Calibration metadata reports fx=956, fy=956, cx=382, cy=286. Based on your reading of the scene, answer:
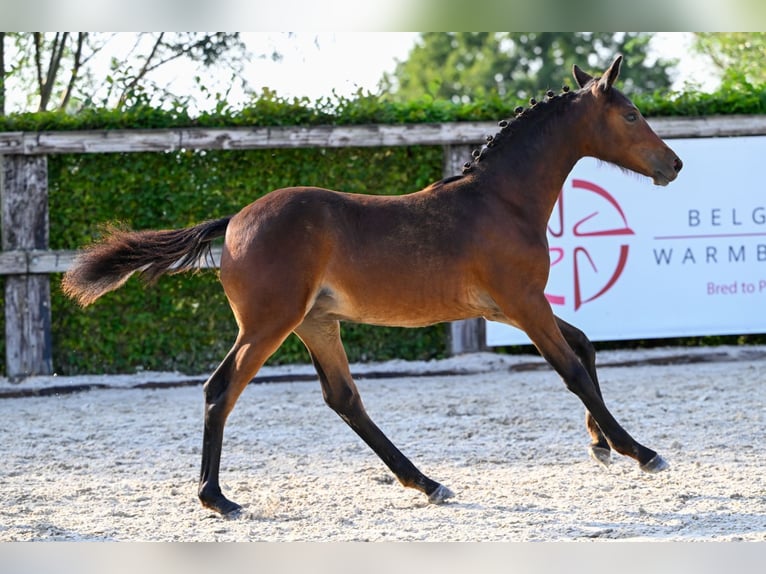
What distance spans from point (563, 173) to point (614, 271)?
403cm

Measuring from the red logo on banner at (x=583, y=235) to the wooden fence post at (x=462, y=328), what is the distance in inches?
27.2

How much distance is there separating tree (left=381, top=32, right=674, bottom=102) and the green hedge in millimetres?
18830

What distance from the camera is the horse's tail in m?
4.58

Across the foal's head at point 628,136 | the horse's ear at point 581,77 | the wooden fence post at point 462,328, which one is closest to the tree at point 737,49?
the wooden fence post at point 462,328

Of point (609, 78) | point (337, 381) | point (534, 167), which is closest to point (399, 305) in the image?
point (337, 381)

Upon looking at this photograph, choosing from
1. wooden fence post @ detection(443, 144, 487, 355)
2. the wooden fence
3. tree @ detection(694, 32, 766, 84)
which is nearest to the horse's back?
the wooden fence

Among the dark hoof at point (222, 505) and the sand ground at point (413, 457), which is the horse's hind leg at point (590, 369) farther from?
the dark hoof at point (222, 505)

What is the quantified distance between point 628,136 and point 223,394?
7.42ft

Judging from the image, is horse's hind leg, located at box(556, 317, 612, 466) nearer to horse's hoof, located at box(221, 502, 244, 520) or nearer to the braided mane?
the braided mane

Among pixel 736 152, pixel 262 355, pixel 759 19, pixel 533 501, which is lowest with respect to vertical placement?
pixel 533 501

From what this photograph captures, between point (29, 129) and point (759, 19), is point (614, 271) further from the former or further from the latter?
point (759, 19)

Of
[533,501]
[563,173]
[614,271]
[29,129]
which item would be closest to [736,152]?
[614,271]

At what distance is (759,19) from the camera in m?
1.57

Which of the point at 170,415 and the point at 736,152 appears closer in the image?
the point at 170,415
